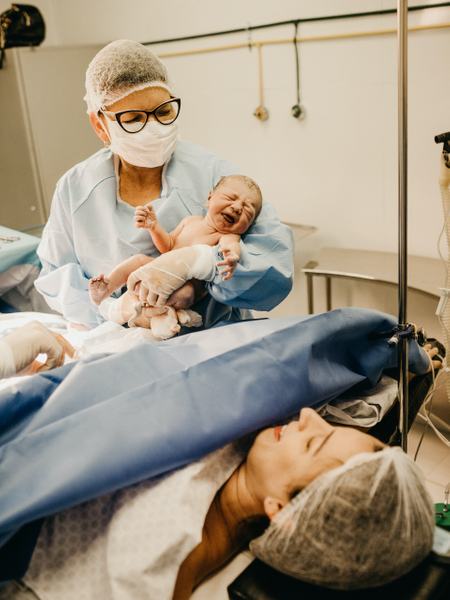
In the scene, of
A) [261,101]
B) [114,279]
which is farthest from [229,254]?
[261,101]

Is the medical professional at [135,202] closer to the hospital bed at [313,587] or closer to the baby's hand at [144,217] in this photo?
the baby's hand at [144,217]

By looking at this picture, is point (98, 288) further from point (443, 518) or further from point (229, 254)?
point (443, 518)

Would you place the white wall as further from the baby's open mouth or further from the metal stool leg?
the baby's open mouth

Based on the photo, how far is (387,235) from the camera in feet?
9.71

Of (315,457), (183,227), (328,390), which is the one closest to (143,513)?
(315,457)

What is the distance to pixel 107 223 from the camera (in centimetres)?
185

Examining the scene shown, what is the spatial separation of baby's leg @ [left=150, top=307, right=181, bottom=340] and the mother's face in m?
0.59

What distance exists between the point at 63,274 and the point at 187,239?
1.42 feet

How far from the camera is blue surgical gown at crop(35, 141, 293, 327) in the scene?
1838 millimetres

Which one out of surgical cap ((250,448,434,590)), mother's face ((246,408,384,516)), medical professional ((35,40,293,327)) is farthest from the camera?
medical professional ((35,40,293,327))

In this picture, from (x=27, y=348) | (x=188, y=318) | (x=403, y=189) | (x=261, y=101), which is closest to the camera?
(x=403, y=189)

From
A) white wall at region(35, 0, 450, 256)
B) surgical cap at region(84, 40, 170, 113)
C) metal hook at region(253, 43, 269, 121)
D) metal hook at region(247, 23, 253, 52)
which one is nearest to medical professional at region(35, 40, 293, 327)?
surgical cap at region(84, 40, 170, 113)

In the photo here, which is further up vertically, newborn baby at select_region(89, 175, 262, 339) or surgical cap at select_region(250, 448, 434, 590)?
newborn baby at select_region(89, 175, 262, 339)

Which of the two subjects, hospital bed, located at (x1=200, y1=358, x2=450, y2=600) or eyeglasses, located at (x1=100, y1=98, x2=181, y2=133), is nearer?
hospital bed, located at (x1=200, y1=358, x2=450, y2=600)
